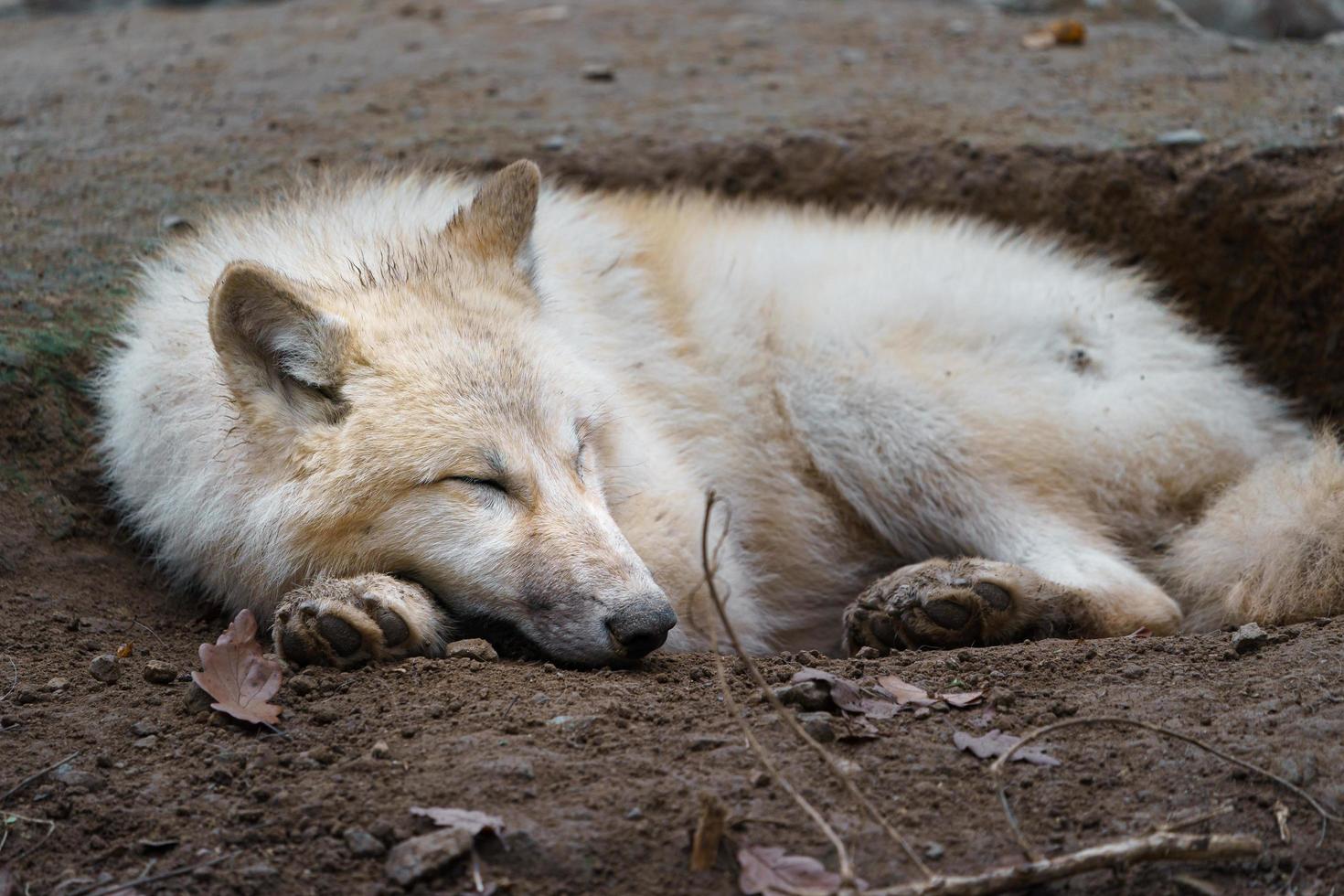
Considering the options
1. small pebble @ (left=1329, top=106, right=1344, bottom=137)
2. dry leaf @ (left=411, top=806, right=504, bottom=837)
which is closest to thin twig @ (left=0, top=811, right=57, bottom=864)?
dry leaf @ (left=411, top=806, right=504, bottom=837)

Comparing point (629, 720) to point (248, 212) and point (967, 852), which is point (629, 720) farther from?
point (248, 212)

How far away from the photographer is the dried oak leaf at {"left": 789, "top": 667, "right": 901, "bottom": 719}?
2.86m

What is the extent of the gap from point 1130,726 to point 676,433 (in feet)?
6.11

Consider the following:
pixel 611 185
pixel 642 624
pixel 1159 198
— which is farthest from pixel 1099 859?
pixel 611 185

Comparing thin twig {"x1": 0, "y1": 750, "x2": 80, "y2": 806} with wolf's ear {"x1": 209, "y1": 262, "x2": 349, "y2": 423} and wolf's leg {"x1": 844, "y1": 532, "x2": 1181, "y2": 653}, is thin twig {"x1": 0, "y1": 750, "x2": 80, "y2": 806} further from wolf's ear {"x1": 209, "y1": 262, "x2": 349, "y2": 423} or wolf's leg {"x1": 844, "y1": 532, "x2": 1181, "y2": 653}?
wolf's leg {"x1": 844, "y1": 532, "x2": 1181, "y2": 653}

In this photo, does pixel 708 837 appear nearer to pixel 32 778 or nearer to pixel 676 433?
pixel 32 778

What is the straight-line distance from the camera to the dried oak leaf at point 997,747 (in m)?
2.60

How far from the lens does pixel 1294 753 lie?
2500 millimetres

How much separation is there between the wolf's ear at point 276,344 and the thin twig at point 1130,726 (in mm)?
1872

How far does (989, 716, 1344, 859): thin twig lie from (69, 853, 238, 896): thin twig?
1.49 m

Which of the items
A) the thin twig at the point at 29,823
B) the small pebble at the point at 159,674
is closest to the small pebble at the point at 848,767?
the thin twig at the point at 29,823

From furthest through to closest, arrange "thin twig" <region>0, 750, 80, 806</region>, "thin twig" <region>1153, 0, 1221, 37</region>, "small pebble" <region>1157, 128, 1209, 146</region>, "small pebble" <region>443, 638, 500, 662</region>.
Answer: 1. "thin twig" <region>1153, 0, 1221, 37</region>
2. "small pebble" <region>1157, 128, 1209, 146</region>
3. "small pebble" <region>443, 638, 500, 662</region>
4. "thin twig" <region>0, 750, 80, 806</region>

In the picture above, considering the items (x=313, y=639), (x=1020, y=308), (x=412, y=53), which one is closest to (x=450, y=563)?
(x=313, y=639)

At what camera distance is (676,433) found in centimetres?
414
